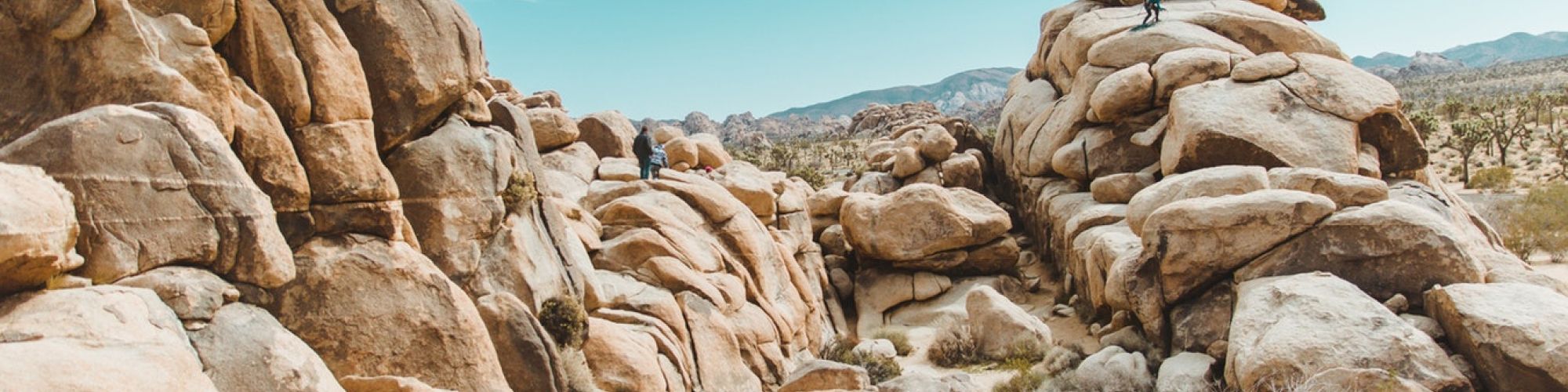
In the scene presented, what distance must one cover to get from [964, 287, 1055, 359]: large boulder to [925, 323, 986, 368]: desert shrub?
0.16m

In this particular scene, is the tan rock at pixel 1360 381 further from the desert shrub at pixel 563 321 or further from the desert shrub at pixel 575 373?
the desert shrub at pixel 563 321

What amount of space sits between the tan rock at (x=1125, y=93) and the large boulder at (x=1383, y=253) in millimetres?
10365

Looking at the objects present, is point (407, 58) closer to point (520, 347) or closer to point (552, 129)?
point (520, 347)

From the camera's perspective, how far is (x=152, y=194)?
7.38 metres

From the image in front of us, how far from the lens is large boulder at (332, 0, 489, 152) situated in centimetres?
1086

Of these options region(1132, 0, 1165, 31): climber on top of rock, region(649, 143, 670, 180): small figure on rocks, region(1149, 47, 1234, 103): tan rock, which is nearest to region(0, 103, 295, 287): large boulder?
region(649, 143, 670, 180): small figure on rocks

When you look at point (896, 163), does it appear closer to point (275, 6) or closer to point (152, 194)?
point (275, 6)

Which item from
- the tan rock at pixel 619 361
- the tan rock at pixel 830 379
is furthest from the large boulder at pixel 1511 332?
the tan rock at pixel 619 361

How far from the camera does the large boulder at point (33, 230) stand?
19.3 ft

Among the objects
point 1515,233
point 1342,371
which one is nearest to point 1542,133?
point 1515,233

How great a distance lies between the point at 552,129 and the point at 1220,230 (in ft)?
54.2

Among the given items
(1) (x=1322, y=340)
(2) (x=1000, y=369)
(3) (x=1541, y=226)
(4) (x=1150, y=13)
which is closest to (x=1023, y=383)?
(2) (x=1000, y=369)

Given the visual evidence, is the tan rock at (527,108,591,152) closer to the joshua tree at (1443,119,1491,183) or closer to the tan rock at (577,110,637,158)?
the tan rock at (577,110,637,158)

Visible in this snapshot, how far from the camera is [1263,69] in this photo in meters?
22.1
